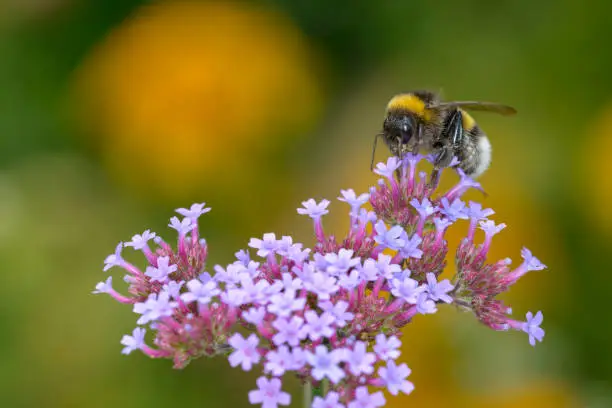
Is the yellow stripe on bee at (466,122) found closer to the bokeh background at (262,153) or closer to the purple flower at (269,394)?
the bokeh background at (262,153)

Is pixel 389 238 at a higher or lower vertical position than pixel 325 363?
higher

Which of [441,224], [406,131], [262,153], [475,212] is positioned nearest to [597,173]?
[406,131]

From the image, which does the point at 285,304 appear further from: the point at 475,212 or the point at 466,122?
the point at 466,122

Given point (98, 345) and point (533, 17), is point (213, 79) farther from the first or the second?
point (533, 17)

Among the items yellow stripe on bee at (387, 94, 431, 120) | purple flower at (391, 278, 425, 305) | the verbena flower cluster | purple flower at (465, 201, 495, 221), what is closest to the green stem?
the verbena flower cluster

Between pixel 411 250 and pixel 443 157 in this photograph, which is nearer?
pixel 411 250

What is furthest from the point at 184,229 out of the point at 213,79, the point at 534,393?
the point at 213,79
